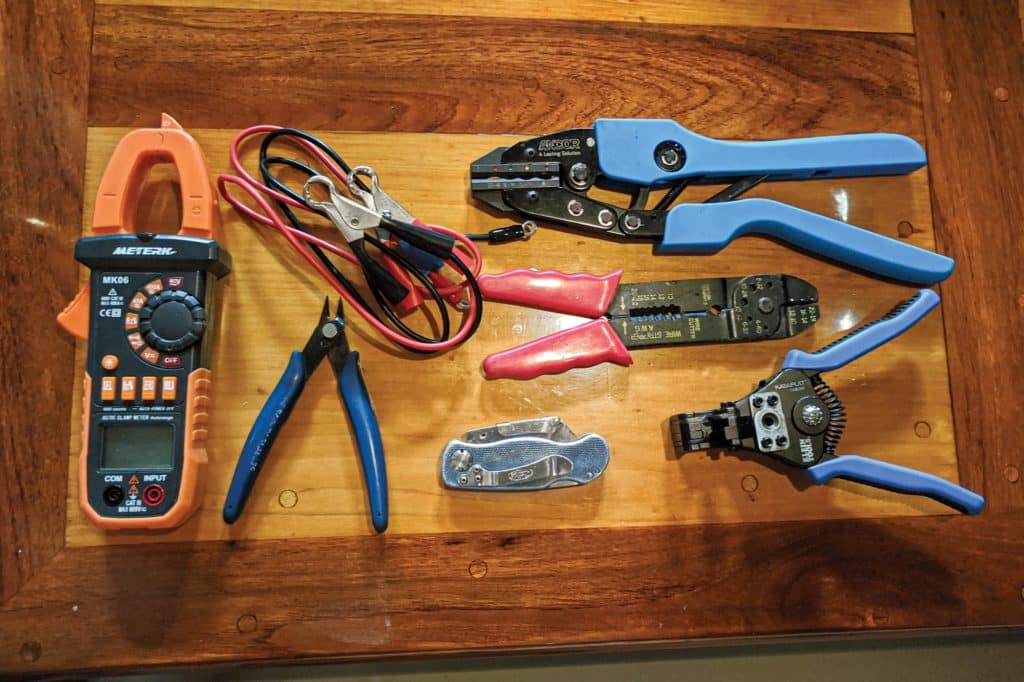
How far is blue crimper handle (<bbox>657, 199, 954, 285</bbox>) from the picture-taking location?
90 centimetres

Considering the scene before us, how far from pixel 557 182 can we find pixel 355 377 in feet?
1.16

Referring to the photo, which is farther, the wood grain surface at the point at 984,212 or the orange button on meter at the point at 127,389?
the wood grain surface at the point at 984,212

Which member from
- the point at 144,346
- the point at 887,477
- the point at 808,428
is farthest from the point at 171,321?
the point at 887,477

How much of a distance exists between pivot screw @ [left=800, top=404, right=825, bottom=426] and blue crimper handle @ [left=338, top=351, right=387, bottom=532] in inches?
19.9

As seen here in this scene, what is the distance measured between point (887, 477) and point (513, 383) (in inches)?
18.2

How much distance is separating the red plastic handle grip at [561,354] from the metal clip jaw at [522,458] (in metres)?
0.06

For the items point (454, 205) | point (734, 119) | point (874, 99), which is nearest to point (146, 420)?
point (454, 205)

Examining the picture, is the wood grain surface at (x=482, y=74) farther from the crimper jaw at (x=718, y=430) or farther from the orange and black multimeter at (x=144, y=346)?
the crimper jaw at (x=718, y=430)

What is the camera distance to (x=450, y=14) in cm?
94

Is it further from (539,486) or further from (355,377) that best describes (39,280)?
(539,486)

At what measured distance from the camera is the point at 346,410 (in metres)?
0.84

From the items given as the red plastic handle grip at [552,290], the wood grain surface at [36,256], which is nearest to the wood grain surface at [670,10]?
the wood grain surface at [36,256]

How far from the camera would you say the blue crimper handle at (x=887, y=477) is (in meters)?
0.85

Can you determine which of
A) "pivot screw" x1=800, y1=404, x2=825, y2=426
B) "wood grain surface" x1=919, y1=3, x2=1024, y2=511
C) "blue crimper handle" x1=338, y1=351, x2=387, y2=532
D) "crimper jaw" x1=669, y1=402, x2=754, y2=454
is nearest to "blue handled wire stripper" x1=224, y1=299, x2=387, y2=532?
"blue crimper handle" x1=338, y1=351, x2=387, y2=532
